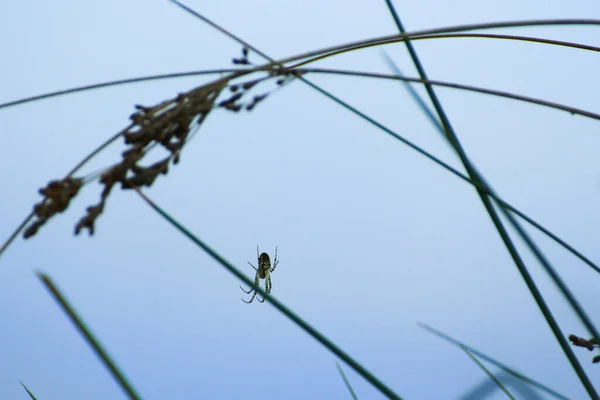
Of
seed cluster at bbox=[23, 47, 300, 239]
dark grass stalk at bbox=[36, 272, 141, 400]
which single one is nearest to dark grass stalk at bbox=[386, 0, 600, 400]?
seed cluster at bbox=[23, 47, 300, 239]

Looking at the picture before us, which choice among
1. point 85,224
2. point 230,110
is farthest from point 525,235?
point 85,224

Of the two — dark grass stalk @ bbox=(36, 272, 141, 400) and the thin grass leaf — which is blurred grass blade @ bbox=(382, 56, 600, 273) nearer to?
the thin grass leaf

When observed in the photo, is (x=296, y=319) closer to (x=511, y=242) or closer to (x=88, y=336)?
(x=88, y=336)

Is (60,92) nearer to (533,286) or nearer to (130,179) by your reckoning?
(130,179)

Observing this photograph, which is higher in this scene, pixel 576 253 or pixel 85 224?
pixel 85 224

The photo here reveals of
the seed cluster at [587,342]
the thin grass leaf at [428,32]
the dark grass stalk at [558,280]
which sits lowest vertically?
the seed cluster at [587,342]

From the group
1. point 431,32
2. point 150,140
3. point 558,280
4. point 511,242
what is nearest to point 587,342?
point 558,280

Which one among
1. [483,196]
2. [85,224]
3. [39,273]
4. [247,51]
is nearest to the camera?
[39,273]

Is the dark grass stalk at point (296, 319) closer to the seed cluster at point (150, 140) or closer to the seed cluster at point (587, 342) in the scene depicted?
the seed cluster at point (150, 140)

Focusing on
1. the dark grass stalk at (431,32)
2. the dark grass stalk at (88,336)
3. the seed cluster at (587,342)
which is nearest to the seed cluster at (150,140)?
the dark grass stalk at (431,32)
